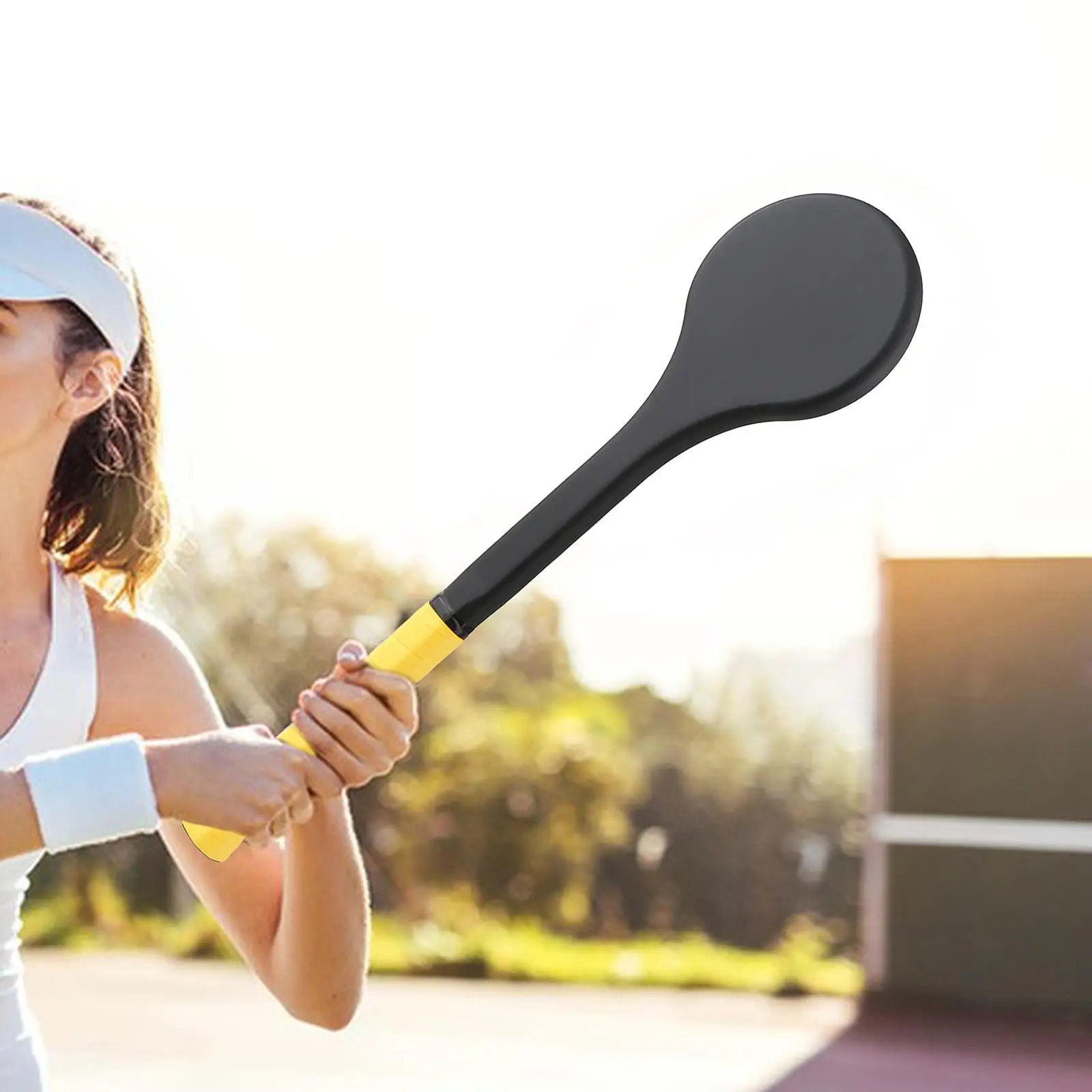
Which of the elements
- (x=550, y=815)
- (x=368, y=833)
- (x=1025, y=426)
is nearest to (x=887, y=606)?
(x=1025, y=426)

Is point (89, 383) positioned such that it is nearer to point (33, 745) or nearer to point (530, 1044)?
point (33, 745)

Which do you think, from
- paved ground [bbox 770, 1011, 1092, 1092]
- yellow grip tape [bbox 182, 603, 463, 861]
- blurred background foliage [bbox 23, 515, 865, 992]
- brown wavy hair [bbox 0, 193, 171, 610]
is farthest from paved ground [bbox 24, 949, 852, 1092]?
yellow grip tape [bbox 182, 603, 463, 861]

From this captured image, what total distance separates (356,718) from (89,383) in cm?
46

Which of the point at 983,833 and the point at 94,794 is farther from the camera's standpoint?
the point at 983,833

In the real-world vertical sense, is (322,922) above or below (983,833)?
above

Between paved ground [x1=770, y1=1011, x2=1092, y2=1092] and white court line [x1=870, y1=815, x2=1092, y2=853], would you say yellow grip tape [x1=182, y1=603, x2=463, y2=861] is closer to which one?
paved ground [x1=770, y1=1011, x2=1092, y2=1092]

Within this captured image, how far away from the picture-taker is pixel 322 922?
178 centimetres

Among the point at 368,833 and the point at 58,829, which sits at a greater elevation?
the point at 58,829

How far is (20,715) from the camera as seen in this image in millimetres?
1696

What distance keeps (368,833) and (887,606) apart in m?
6.26

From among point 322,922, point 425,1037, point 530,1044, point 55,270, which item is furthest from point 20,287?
point 425,1037

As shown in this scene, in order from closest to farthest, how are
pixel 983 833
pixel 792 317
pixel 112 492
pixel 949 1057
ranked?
pixel 792 317 < pixel 112 492 < pixel 949 1057 < pixel 983 833

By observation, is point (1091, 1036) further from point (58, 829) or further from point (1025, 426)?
point (58, 829)

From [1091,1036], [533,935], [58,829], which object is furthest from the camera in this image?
[533,935]
